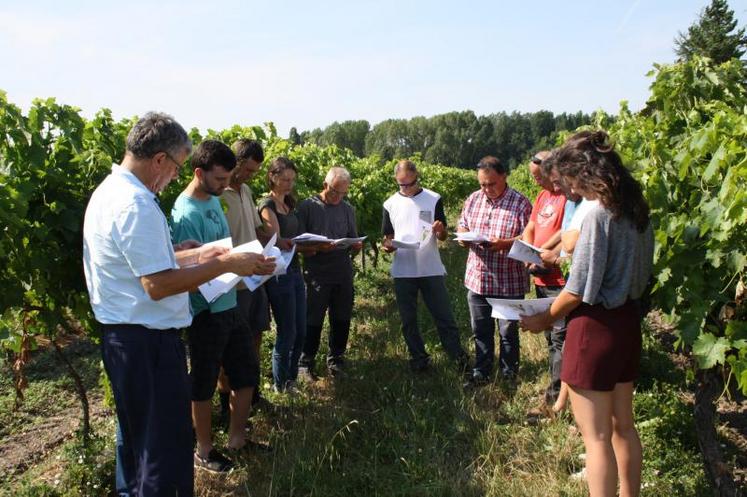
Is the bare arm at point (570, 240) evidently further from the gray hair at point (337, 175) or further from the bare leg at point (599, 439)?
the gray hair at point (337, 175)

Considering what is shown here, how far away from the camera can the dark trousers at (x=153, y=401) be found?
2.33m

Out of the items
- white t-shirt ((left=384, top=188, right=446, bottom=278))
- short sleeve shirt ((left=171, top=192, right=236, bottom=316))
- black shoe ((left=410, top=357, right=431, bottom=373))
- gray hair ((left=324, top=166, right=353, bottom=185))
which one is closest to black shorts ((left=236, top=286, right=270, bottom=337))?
short sleeve shirt ((left=171, top=192, right=236, bottom=316))

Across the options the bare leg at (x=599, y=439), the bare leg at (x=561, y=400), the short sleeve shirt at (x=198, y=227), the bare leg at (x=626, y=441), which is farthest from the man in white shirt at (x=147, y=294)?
the bare leg at (x=561, y=400)

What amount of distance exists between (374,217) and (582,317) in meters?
7.23

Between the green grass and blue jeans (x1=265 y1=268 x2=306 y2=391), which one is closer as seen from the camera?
the green grass

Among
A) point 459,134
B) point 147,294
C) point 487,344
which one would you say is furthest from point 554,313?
point 459,134

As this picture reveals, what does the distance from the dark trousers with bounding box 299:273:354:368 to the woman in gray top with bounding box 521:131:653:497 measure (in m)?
2.73

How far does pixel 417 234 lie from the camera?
491 cm

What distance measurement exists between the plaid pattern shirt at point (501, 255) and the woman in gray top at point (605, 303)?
1996 mm

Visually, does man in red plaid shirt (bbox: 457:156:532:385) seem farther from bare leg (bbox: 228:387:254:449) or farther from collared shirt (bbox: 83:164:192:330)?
collared shirt (bbox: 83:164:192:330)

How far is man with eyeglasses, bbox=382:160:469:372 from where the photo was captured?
4914 mm

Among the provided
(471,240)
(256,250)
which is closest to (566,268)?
(471,240)

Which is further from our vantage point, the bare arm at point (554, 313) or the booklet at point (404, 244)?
the booklet at point (404, 244)

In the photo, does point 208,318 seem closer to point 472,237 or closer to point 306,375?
point 306,375
